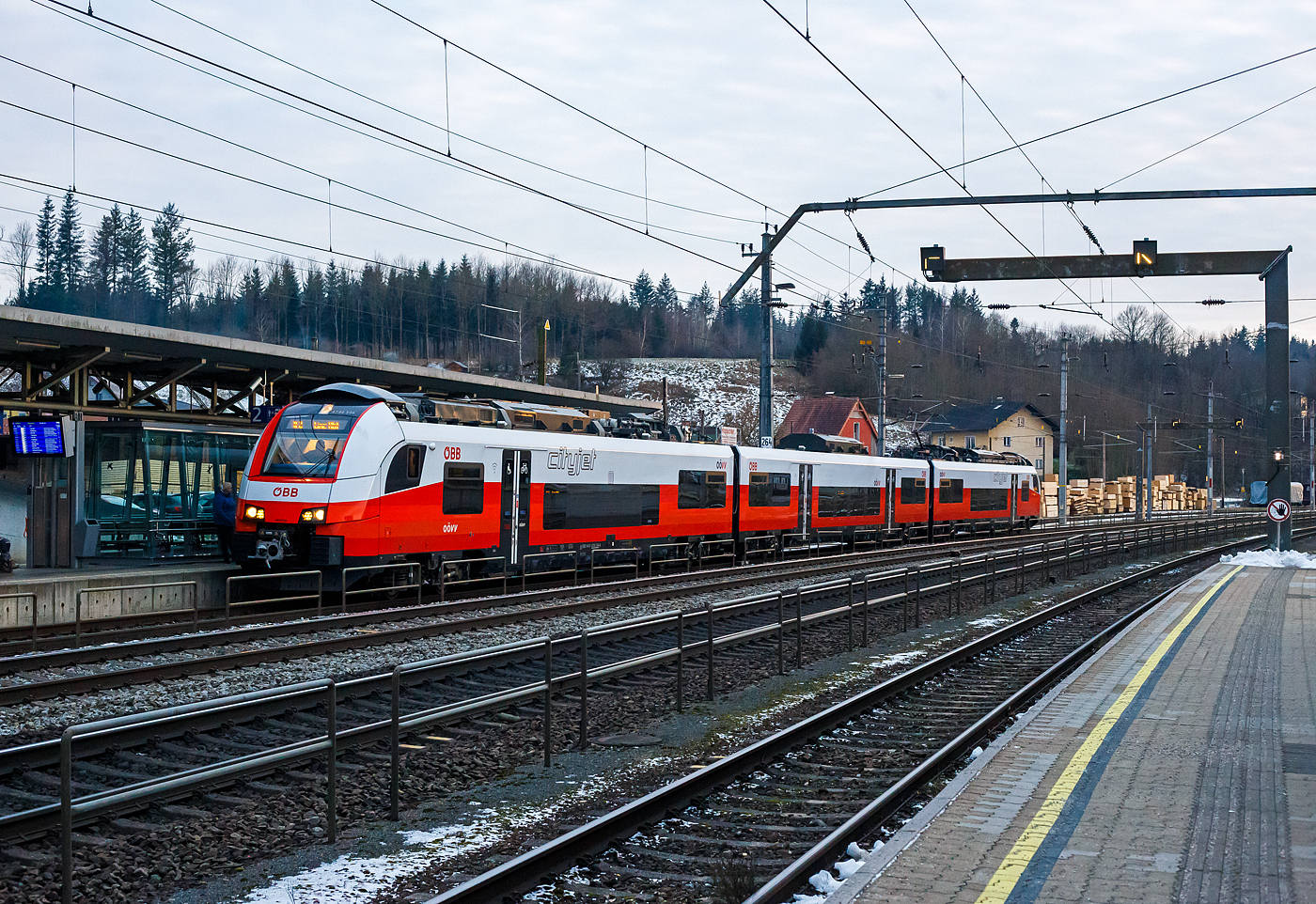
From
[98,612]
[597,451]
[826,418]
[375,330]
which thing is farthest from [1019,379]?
[98,612]

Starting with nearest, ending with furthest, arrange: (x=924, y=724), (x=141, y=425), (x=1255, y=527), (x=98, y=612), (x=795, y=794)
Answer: (x=795, y=794) → (x=924, y=724) → (x=98, y=612) → (x=141, y=425) → (x=1255, y=527)

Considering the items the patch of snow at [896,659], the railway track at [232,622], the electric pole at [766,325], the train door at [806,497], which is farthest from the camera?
the train door at [806,497]

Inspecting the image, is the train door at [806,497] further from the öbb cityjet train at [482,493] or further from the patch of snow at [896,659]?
the patch of snow at [896,659]

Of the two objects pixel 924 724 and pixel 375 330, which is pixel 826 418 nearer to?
pixel 375 330

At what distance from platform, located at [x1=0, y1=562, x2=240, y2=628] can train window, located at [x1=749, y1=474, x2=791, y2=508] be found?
1445 cm

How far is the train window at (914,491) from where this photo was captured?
40.1 m

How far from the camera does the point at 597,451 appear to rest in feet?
76.8

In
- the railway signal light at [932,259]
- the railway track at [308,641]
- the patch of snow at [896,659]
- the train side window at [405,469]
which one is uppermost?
the railway signal light at [932,259]

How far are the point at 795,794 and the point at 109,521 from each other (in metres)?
17.5

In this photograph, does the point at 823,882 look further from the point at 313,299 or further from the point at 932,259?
the point at 313,299

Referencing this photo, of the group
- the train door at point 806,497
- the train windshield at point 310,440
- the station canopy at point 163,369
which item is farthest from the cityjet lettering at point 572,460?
the train door at point 806,497

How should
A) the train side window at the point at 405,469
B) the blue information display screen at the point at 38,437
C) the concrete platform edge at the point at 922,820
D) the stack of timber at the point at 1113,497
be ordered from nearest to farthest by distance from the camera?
the concrete platform edge at the point at 922,820 → the train side window at the point at 405,469 → the blue information display screen at the point at 38,437 → the stack of timber at the point at 1113,497

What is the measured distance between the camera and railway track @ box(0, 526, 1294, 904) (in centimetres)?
655

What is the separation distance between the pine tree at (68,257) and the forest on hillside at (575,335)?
16cm
